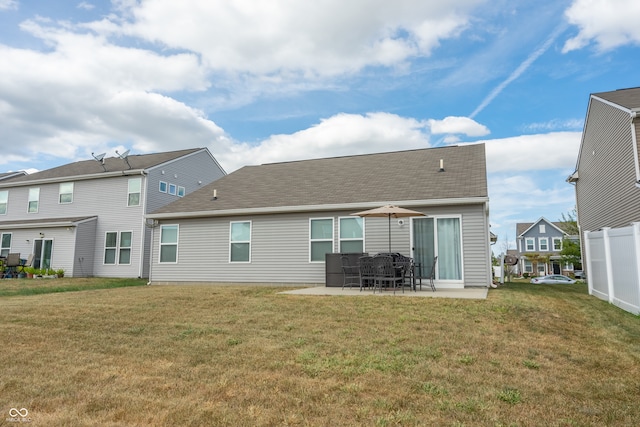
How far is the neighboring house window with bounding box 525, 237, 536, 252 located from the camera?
44.5 metres

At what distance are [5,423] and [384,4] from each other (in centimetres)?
1030

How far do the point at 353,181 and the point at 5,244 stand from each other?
1843 cm

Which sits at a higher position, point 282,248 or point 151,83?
point 151,83

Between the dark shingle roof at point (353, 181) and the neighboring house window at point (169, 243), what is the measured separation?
0.66 meters

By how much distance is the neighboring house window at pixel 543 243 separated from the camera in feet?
143

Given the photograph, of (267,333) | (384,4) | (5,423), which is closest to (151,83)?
(384,4)

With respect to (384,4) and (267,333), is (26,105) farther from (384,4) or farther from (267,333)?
(267,333)

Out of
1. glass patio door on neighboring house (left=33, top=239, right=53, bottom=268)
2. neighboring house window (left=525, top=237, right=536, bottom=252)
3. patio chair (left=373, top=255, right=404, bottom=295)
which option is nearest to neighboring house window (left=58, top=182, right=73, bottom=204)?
glass patio door on neighboring house (left=33, top=239, right=53, bottom=268)

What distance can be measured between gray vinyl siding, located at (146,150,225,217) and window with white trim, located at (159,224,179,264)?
5.14 m

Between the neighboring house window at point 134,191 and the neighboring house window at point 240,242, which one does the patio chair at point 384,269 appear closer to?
the neighboring house window at point 240,242

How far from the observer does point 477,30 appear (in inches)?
470

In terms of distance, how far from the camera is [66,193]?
20.2 m

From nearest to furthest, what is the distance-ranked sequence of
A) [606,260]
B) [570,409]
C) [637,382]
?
[570,409] < [637,382] < [606,260]

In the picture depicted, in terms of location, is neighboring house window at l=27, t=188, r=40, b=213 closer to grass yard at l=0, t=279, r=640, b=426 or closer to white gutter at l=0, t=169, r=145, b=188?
white gutter at l=0, t=169, r=145, b=188
